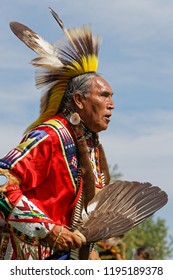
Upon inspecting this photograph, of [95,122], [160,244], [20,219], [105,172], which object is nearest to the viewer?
[20,219]

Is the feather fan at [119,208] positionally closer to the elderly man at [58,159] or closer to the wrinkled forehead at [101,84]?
the elderly man at [58,159]

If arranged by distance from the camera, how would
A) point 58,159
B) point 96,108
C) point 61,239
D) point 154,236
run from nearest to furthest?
point 61,239 → point 58,159 → point 96,108 → point 154,236

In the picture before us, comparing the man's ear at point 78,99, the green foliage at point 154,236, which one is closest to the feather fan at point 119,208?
the man's ear at point 78,99

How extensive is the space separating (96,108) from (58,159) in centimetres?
43

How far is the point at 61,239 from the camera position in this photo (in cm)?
509

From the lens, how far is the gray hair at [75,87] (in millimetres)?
5566

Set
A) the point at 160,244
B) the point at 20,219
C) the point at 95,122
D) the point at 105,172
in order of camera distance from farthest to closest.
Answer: the point at 160,244 → the point at 105,172 → the point at 95,122 → the point at 20,219

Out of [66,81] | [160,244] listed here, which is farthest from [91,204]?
[160,244]

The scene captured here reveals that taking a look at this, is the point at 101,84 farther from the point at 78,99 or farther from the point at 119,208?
the point at 119,208

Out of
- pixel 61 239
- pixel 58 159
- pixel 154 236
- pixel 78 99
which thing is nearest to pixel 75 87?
pixel 78 99
